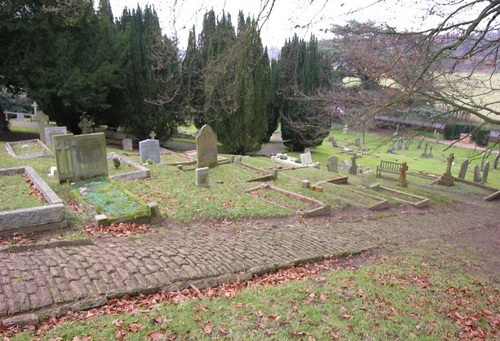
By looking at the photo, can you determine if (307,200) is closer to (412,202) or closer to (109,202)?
(412,202)

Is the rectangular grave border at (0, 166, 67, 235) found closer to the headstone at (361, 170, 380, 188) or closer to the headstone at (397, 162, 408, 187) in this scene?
the headstone at (361, 170, 380, 188)

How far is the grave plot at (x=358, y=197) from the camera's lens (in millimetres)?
12125

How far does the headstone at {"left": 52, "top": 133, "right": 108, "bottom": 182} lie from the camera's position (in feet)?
29.6

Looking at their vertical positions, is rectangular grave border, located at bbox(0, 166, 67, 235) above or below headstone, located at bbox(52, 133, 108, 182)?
below

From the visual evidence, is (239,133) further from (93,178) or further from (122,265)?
(122,265)

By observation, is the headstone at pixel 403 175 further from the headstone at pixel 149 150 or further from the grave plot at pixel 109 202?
the grave plot at pixel 109 202

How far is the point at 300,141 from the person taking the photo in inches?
1237

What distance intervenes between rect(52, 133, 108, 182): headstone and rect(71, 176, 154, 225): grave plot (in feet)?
0.98

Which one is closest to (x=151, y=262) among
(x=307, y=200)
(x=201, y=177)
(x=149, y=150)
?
(x=201, y=177)

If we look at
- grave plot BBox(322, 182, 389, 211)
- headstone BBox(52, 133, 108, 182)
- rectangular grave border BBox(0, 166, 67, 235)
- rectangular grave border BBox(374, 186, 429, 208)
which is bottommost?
rectangular grave border BBox(374, 186, 429, 208)

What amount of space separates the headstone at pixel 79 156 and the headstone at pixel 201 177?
264 centimetres

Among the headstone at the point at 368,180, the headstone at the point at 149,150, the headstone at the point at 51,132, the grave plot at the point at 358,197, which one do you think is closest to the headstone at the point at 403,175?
the headstone at the point at 368,180

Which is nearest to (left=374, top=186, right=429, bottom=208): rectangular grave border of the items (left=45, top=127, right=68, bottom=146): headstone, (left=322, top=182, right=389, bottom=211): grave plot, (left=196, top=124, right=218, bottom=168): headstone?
(left=322, top=182, right=389, bottom=211): grave plot

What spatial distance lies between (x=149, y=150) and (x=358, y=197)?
8594mm
